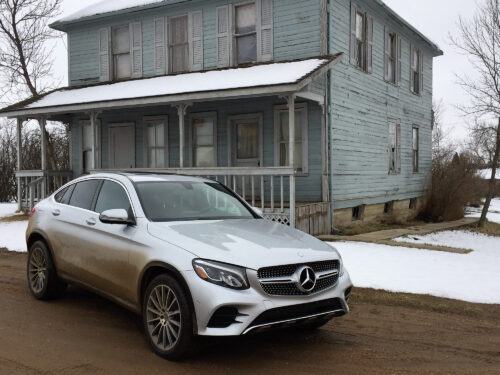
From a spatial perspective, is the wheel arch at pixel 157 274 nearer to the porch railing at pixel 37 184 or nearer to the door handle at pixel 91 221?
the door handle at pixel 91 221

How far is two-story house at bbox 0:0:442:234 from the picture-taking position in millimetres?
13664

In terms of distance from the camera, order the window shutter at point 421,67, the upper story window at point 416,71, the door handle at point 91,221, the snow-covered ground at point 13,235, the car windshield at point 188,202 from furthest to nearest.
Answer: the window shutter at point 421,67 < the upper story window at point 416,71 < the snow-covered ground at point 13,235 < the door handle at point 91,221 < the car windshield at point 188,202

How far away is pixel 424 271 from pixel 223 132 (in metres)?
8.56

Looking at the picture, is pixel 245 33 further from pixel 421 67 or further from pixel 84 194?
pixel 84 194

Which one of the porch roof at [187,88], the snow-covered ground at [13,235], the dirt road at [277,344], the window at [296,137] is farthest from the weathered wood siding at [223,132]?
the dirt road at [277,344]

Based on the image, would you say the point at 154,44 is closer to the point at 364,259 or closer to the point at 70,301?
the point at 364,259

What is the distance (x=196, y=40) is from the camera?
16109 mm

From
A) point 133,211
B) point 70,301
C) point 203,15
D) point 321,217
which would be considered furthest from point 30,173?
point 133,211

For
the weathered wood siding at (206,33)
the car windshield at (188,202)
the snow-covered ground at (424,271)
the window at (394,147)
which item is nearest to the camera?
the car windshield at (188,202)

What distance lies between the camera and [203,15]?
15914mm

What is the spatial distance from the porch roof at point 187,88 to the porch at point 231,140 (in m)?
0.04

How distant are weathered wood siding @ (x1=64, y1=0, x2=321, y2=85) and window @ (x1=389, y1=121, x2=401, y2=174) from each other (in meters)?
5.90

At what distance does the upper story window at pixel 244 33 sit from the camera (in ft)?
48.5

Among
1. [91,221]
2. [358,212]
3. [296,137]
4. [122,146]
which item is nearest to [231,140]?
[296,137]
